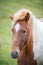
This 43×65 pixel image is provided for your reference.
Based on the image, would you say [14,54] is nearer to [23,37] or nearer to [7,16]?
[23,37]

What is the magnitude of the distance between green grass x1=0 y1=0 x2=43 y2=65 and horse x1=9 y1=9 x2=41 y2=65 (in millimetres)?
75

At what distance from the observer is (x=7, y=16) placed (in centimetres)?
192

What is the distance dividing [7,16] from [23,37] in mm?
294

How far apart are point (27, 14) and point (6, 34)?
0.28 metres

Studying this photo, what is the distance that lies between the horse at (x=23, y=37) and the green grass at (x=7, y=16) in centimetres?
7

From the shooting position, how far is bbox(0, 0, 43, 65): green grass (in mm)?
1868

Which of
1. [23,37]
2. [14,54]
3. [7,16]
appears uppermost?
[7,16]

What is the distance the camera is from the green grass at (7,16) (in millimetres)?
1868

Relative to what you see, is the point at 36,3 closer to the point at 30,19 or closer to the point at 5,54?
the point at 30,19

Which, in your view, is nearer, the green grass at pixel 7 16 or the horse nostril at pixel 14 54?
the horse nostril at pixel 14 54

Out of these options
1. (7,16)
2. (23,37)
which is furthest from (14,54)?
(7,16)

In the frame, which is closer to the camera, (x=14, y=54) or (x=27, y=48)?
(x=14, y=54)

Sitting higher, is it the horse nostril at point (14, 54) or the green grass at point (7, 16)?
the green grass at point (7, 16)

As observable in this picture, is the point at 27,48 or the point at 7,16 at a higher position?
the point at 7,16
